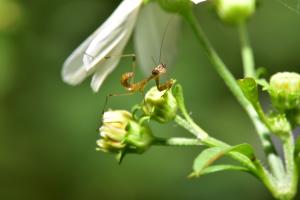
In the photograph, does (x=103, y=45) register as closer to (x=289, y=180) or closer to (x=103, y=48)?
(x=103, y=48)

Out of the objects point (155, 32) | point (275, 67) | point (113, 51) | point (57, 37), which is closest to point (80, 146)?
point (57, 37)

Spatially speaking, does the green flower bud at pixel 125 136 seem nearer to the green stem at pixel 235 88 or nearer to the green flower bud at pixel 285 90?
the green stem at pixel 235 88

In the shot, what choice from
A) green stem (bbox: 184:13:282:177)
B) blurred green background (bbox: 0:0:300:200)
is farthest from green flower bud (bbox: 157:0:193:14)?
blurred green background (bbox: 0:0:300:200)

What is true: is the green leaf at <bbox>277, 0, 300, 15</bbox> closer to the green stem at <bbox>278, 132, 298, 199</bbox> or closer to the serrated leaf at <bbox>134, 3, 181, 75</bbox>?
the green stem at <bbox>278, 132, 298, 199</bbox>

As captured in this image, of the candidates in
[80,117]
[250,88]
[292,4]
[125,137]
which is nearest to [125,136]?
[125,137]

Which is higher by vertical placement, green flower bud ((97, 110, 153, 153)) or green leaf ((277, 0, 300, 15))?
green leaf ((277, 0, 300, 15))
